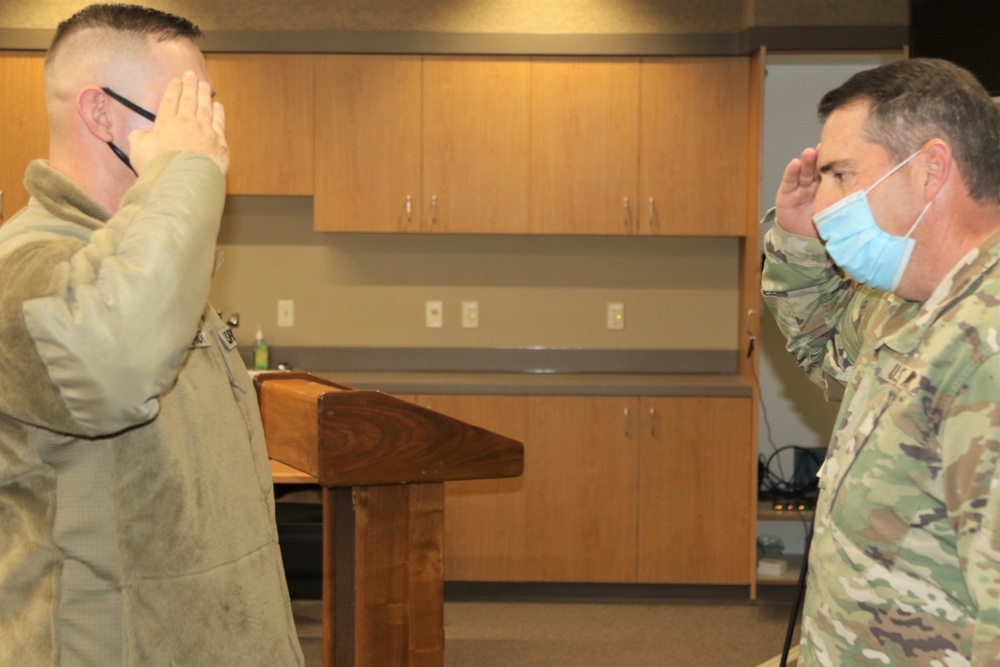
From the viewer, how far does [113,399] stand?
1089 mm

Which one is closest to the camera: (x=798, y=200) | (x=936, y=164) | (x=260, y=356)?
(x=936, y=164)

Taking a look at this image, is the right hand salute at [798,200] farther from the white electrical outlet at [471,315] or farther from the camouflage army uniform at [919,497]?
the white electrical outlet at [471,315]

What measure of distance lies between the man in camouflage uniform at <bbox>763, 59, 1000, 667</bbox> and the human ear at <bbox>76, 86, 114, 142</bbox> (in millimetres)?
1026

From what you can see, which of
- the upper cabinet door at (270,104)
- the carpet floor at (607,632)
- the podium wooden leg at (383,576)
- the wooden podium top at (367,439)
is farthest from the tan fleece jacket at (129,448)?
the upper cabinet door at (270,104)

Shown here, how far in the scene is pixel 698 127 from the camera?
4617mm

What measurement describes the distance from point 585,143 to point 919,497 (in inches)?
135

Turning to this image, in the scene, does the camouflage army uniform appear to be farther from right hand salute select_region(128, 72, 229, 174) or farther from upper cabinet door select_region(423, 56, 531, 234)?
upper cabinet door select_region(423, 56, 531, 234)

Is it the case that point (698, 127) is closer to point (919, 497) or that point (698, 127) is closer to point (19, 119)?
point (19, 119)

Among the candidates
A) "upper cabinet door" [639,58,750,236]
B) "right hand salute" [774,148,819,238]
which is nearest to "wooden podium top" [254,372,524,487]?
"right hand salute" [774,148,819,238]

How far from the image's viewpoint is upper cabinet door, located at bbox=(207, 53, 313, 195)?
4637 mm

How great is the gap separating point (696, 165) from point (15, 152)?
303 cm

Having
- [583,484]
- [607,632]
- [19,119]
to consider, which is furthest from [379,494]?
[19,119]

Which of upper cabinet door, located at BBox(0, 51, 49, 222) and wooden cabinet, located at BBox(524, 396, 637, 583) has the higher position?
upper cabinet door, located at BBox(0, 51, 49, 222)

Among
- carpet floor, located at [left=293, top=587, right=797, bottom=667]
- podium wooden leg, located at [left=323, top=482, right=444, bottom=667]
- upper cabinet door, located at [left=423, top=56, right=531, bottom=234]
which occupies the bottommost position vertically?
carpet floor, located at [left=293, top=587, right=797, bottom=667]
